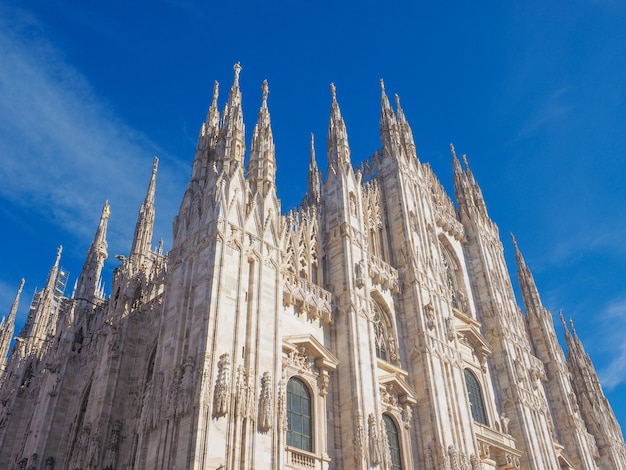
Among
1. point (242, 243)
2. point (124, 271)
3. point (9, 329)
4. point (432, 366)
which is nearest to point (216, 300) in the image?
point (242, 243)

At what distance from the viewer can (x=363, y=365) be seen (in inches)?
904

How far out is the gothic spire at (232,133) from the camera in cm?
2341

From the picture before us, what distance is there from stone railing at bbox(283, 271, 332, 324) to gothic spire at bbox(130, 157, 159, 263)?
8846 millimetres

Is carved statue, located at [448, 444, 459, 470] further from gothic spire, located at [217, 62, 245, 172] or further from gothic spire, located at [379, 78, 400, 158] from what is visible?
gothic spire, located at [379, 78, 400, 158]

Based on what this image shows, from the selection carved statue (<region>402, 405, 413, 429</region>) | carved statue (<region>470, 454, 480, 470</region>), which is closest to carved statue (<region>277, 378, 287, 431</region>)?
carved statue (<region>402, 405, 413, 429</region>)

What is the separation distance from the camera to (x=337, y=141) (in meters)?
31.7

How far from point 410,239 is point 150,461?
1769 cm

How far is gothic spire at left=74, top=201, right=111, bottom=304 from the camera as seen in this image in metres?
29.8

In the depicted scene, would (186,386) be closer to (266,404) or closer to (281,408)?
(266,404)

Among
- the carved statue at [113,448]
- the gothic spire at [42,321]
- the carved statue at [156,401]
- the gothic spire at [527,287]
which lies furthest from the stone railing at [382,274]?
the gothic spire at [42,321]

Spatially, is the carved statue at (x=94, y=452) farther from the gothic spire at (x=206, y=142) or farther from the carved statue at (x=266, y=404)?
the gothic spire at (x=206, y=142)

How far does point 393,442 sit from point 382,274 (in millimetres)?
7563

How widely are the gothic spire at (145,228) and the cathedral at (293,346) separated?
143 mm

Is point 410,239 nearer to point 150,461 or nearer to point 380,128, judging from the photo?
point 380,128
